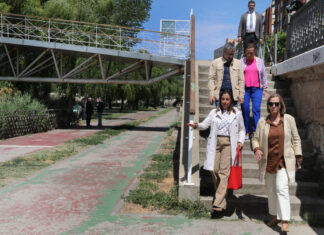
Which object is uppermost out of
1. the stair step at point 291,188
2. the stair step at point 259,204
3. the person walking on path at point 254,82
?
the person walking on path at point 254,82

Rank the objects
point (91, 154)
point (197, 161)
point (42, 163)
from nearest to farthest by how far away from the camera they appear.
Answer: point (197, 161)
point (42, 163)
point (91, 154)

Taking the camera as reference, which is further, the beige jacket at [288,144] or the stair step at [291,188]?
the stair step at [291,188]

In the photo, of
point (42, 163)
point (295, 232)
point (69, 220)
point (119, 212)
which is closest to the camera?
point (295, 232)

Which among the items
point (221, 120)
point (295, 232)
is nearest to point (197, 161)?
point (221, 120)

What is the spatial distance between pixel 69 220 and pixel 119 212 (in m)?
0.73

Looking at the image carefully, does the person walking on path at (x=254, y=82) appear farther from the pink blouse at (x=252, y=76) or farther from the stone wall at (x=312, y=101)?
the stone wall at (x=312, y=101)

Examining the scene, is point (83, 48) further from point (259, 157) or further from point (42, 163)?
point (259, 157)

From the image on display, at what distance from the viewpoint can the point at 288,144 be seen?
4367 millimetres

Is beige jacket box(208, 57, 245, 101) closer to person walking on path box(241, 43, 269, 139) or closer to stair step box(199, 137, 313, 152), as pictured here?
person walking on path box(241, 43, 269, 139)

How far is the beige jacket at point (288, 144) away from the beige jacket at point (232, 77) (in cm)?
152

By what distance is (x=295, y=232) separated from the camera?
14.4ft

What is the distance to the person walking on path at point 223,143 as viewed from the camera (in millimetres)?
4750

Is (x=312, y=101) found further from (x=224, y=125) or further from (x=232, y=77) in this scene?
(x=224, y=125)

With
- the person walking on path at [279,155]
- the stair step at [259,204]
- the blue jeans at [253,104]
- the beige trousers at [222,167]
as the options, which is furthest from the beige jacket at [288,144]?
the blue jeans at [253,104]
